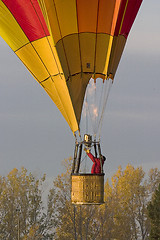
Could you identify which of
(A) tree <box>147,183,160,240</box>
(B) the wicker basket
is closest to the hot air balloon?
(B) the wicker basket

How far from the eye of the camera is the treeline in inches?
1291

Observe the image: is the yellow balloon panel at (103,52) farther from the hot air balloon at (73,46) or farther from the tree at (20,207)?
the tree at (20,207)

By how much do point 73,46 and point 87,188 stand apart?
2717mm

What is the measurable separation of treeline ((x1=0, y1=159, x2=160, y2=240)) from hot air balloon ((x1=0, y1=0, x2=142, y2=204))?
1799cm

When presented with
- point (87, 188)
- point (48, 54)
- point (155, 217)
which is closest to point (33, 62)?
point (48, 54)

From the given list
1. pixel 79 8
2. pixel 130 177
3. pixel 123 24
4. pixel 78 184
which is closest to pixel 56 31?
pixel 79 8

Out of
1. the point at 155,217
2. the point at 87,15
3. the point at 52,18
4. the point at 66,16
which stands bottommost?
the point at 155,217

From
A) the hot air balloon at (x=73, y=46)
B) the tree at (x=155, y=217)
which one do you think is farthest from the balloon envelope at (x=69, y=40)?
the tree at (x=155, y=217)

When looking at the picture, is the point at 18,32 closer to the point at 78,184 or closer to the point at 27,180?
the point at 78,184

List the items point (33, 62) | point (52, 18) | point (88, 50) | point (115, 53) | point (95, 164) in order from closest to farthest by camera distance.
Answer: point (52, 18) → point (95, 164) → point (88, 50) → point (115, 53) → point (33, 62)

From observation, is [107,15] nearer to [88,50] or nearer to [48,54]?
[88,50]

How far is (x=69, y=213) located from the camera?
34.0 meters

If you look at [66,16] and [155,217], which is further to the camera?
[155,217]

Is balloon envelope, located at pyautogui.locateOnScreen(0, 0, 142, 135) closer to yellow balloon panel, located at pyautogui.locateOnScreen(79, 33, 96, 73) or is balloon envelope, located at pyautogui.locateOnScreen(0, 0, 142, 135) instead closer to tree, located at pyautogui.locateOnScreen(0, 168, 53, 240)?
yellow balloon panel, located at pyautogui.locateOnScreen(79, 33, 96, 73)
